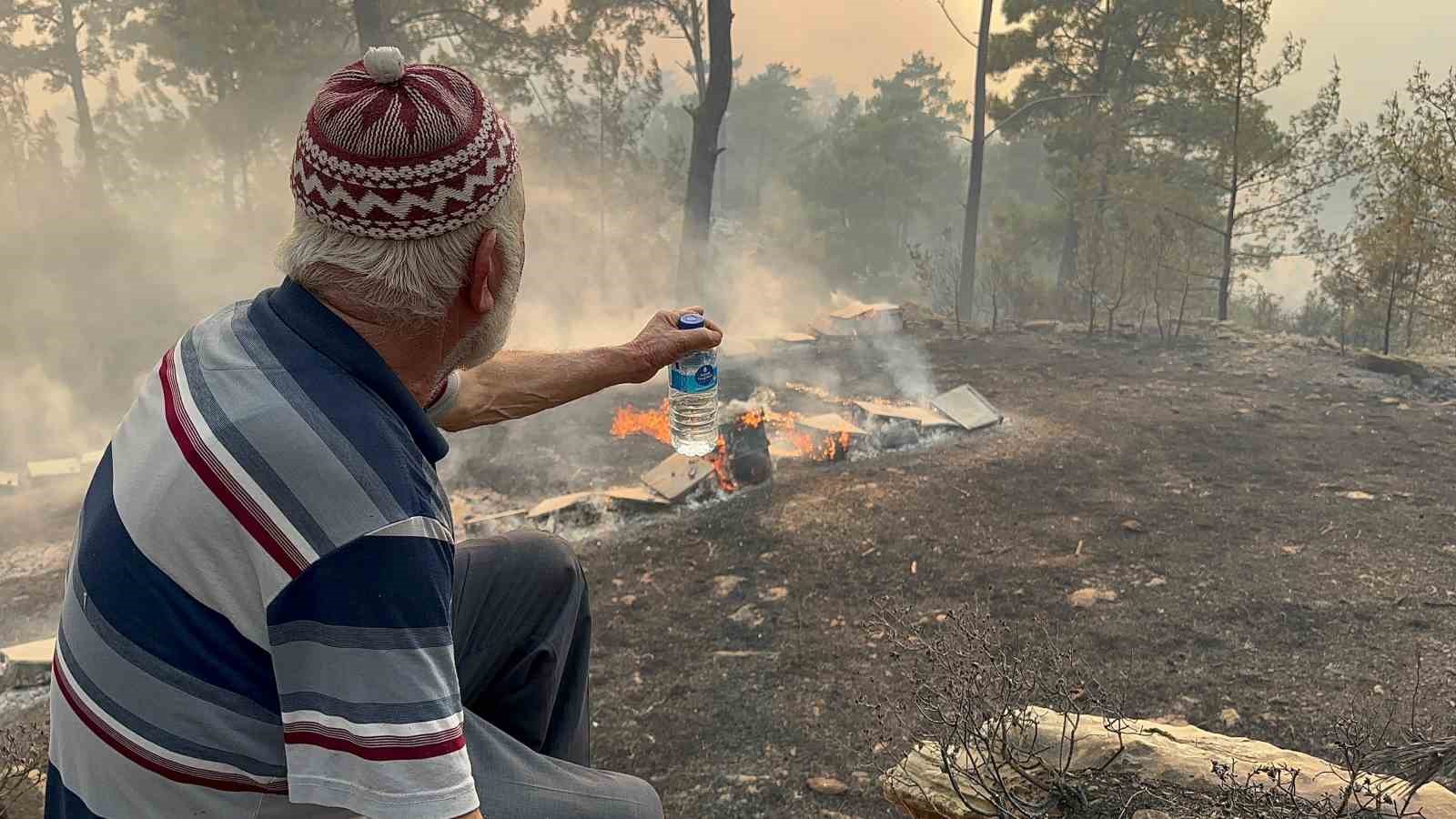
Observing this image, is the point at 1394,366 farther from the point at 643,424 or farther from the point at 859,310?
the point at 643,424

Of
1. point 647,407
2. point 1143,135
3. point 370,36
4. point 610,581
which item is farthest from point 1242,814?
point 1143,135

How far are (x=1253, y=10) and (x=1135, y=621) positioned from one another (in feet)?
41.3

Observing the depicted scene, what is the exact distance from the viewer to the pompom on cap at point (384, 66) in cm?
149

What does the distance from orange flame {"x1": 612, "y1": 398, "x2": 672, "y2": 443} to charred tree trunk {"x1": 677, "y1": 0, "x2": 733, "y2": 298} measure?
23.1 feet

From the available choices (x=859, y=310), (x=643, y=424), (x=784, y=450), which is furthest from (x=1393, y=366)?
(x=643, y=424)

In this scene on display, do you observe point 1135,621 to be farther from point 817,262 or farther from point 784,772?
point 817,262

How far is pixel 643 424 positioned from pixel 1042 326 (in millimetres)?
8909

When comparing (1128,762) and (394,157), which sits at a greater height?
(394,157)

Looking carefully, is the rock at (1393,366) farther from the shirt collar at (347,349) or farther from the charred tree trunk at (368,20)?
the charred tree trunk at (368,20)

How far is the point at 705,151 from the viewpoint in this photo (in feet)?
50.0

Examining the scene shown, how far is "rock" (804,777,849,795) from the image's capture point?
3107 millimetres

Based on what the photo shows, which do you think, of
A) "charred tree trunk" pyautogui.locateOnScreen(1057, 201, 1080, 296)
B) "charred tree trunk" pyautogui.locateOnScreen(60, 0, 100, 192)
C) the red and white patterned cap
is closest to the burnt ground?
the red and white patterned cap

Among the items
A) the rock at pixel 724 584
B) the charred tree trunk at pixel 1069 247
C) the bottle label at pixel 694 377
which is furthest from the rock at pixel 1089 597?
the charred tree trunk at pixel 1069 247

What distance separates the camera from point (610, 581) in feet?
16.7
